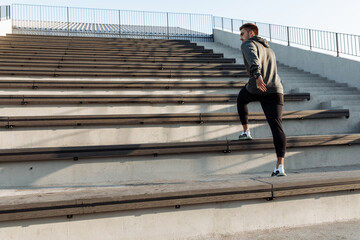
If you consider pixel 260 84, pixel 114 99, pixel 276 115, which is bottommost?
pixel 276 115

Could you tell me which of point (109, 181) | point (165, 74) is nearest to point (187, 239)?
point (109, 181)

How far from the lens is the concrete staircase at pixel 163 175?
204 cm

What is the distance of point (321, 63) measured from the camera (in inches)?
316

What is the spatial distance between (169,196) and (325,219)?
1339 millimetres

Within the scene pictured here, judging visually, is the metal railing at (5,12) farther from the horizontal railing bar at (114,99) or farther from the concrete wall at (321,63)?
the concrete wall at (321,63)

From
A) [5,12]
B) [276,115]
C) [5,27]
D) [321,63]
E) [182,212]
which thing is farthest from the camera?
[5,12]

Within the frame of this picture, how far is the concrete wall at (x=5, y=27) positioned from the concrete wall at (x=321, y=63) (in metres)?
9.93

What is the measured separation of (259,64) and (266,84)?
24 centimetres

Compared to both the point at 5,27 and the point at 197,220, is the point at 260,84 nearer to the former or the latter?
the point at 197,220

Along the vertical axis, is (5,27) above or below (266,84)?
above

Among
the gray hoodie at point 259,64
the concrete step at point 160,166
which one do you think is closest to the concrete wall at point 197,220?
the concrete step at point 160,166

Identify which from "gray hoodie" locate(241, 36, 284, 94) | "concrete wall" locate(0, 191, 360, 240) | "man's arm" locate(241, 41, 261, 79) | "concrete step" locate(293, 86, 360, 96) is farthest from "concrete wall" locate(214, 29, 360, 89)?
"concrete wall" locate(0, 191, 360, 240)

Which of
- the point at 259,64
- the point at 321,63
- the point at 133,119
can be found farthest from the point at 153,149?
the point at 321,63

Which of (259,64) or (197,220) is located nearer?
(197,220)
